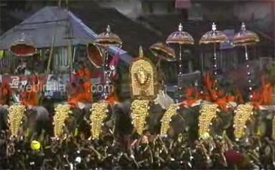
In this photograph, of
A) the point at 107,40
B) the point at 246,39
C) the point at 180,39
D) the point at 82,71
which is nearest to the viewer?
the point at 246,39

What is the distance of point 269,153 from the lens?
21.7ft

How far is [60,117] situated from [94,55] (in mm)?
A: 618

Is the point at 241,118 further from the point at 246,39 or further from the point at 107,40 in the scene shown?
the point at 107,40

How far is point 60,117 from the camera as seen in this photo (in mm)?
6914

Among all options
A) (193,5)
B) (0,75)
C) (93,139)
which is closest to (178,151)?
(93,139)

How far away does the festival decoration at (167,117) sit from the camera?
675 centimetres

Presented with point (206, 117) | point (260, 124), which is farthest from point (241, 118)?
point (206, 117)

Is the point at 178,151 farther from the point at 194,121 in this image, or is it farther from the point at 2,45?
the point at 2,45

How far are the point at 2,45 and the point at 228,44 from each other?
202cm

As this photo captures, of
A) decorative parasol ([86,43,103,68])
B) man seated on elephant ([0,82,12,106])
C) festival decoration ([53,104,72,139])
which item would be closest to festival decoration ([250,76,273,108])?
decorative parasol ([86,43,103,68])

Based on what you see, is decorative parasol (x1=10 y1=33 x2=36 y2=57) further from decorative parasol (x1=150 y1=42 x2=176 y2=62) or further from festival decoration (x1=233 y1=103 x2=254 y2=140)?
festival decoration (x1=233 y1=103 x2=254 y2=140)

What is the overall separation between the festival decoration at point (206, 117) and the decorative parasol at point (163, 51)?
52 cm

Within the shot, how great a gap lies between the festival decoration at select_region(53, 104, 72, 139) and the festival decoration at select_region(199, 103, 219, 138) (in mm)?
1156

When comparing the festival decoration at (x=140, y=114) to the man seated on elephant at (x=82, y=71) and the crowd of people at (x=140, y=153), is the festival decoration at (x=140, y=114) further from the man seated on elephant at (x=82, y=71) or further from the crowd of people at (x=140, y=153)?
the man seated on elephant at (x=82, y=71)
